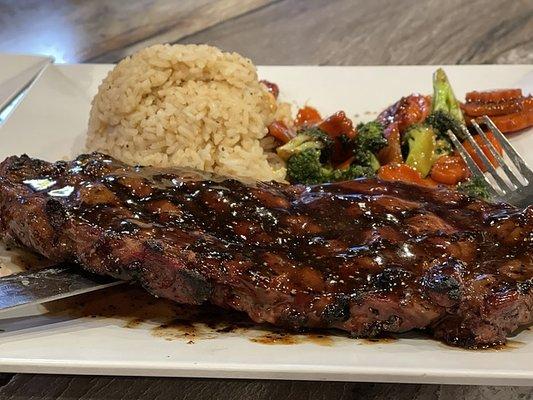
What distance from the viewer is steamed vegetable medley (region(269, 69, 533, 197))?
4.55 meters

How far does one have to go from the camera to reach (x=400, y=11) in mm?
7617

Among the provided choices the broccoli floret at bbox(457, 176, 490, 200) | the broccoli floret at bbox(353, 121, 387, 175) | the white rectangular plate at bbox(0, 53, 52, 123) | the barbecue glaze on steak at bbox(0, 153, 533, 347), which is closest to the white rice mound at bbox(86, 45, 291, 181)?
the broccoli floret at bbox(353, 121, 387, 175)

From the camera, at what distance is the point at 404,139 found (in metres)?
Answer: 4.80

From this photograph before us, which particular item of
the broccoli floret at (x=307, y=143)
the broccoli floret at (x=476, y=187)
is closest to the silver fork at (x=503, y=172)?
the broccoli floret at (x=476, y=187)

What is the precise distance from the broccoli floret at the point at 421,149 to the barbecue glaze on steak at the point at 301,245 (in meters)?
1.31

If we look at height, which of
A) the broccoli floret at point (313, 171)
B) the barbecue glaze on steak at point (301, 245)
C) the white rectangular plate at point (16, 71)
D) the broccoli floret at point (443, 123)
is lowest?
the barbecue glaze on steak at point (301, 245)

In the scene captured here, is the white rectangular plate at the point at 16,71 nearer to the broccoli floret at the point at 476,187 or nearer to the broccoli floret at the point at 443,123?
the broccoli floret at the point at 443,123

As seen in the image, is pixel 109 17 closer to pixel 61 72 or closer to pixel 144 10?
pixel 144 10

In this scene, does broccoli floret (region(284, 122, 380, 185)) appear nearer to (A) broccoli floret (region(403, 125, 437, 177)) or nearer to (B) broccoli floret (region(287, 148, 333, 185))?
(B) broccoli floret (region(287, 148, 333, 185))

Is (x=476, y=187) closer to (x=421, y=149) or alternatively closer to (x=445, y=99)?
(x=421, y=149)

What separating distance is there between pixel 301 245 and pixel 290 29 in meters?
4.83

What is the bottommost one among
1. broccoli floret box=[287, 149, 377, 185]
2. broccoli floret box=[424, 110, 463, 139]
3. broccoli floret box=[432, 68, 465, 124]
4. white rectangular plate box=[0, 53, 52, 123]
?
broccoli floret box=[287, 149, 377, 185]

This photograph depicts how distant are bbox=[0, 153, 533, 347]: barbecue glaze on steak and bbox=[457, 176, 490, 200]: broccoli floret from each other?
911 mm

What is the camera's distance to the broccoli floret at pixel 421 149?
4.63 metres
